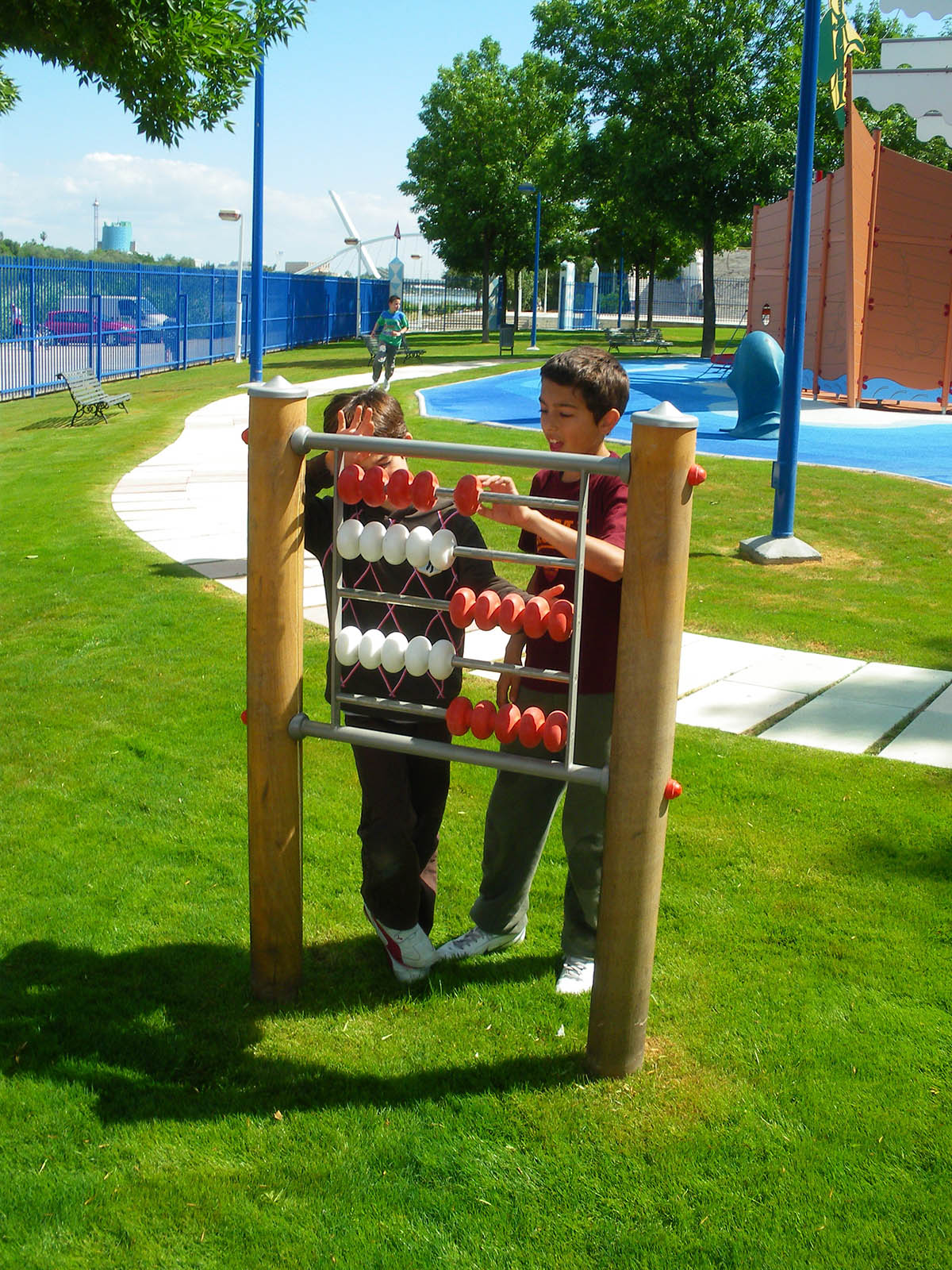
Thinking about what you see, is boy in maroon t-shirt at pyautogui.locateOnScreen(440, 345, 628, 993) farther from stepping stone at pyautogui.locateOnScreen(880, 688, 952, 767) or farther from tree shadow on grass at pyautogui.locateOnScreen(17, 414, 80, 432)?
tree shadow on grass at pyautogui.locateOnScreen(17, 414, 80, 432)

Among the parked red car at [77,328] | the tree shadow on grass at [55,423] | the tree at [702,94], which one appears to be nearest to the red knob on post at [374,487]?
the tree shadow on grass at [55,423]

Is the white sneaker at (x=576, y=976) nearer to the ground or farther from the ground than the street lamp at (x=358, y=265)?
nearer to the ground

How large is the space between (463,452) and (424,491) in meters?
0.14

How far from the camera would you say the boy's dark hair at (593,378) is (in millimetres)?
3143

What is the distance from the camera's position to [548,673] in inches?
117

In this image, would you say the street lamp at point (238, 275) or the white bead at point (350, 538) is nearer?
the white bead at point (350, 538)

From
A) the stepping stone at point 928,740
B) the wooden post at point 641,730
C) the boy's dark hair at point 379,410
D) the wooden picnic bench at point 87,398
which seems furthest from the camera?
the wooden picnic bench at point 87,398

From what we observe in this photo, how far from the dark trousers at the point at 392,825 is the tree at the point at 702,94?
30702mm

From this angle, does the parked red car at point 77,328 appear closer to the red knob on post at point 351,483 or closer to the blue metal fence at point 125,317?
the blue metal fence at point 125,317

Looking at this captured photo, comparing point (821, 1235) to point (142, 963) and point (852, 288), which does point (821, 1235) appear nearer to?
point (142, 963)

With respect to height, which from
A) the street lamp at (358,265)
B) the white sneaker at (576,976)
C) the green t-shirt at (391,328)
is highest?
the street lamp at (358,265)

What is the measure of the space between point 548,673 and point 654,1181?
1.21 meters

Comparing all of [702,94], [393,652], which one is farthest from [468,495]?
[702,94]

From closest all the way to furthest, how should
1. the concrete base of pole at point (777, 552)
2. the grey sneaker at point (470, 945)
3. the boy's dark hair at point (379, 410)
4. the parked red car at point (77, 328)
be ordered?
the boy's dark hair at point (379, 410)
the grey sneaker at point (470, 945)
the concrete base of pole at point (777, 552)
the parked red car at point (77, 328)
